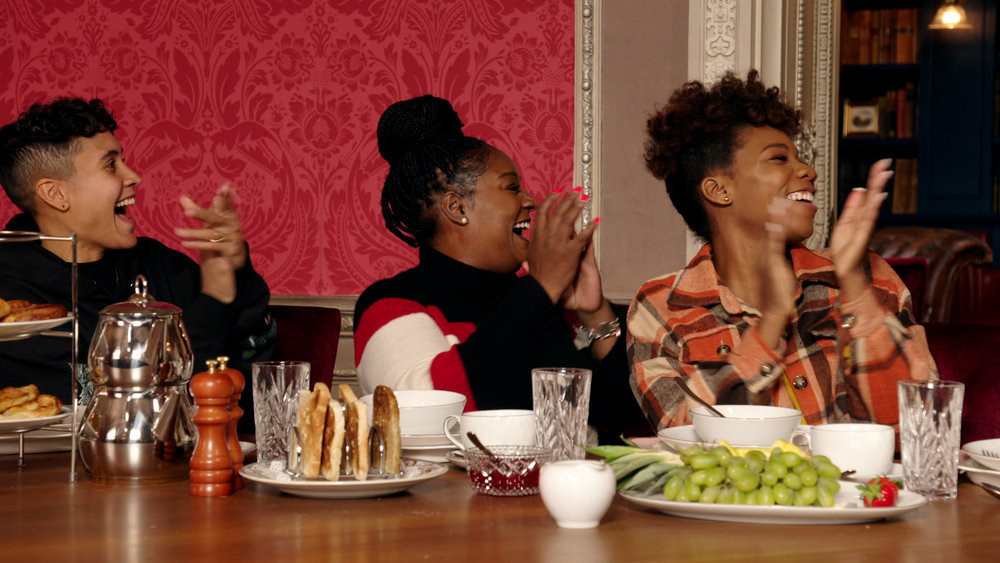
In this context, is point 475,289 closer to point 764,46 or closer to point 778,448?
point 778,448

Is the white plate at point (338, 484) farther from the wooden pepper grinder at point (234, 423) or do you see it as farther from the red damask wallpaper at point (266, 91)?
the red damask wallpaper at point (266, 91)

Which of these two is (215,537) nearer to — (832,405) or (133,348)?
(133,348)

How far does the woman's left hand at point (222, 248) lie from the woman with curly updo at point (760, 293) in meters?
0.76

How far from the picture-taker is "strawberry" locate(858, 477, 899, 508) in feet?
3.97

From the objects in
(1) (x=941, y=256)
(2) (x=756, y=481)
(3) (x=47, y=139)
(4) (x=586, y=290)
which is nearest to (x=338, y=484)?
(2) (x=756, y=481)

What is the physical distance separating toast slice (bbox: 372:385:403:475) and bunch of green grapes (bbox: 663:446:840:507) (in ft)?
1.07

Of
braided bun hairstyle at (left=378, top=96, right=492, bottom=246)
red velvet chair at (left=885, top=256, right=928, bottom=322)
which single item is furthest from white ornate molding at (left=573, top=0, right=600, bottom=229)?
braided bun hairstyle at (left=378, top=96, right=492, bottom=246)

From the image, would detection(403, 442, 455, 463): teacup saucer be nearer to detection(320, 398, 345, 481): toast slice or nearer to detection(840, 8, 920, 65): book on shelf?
detection(320, 398, 345, 481): toast slice

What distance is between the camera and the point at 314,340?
248cm

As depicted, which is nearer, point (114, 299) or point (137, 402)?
point (137, 402)

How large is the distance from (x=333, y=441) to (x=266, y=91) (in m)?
2.52

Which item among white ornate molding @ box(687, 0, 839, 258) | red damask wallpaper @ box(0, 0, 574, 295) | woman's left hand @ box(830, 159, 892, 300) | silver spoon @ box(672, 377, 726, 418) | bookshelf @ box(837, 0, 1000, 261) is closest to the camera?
silver spoon @ box(672, 377, 726, 418)

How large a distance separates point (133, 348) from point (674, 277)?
102 centimetres

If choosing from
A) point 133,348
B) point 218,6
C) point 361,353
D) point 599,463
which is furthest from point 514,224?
point 218,6
